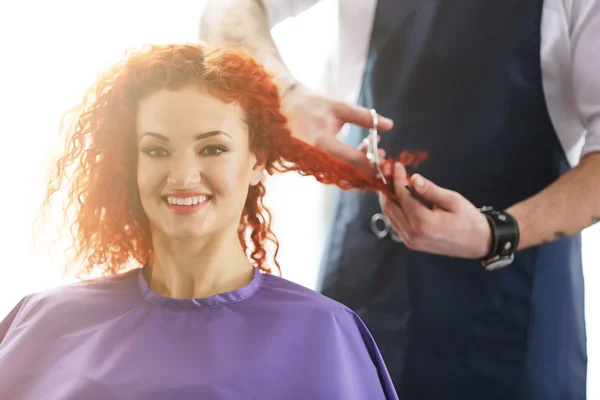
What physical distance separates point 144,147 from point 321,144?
1.09ft

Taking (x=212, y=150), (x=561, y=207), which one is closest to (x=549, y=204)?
(x=561, y=207)

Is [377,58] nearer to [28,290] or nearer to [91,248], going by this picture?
[91,248]

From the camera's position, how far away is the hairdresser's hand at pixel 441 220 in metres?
1.13

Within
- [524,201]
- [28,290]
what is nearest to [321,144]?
[524,201]

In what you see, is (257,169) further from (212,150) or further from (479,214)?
(479,214)

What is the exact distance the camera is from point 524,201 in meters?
1.19

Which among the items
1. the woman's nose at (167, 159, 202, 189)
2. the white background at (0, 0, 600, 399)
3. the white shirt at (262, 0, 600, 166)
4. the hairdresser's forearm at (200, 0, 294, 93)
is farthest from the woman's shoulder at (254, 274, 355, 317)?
the white shirt at (262, 0, 600, 166)

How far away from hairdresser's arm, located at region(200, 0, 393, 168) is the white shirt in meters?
0.03

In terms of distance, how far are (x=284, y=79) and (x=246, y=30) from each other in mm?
124

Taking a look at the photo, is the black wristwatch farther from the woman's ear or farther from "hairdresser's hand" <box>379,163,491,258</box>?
the woman's ear

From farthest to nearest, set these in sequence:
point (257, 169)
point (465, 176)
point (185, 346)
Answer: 1. point (465, 176)
2. point (257, 169)
3. point (185, 346)

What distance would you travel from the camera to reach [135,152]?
1.08 m

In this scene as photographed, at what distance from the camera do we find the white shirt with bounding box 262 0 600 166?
116 centimetres

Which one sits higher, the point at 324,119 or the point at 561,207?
the point at 324,119
